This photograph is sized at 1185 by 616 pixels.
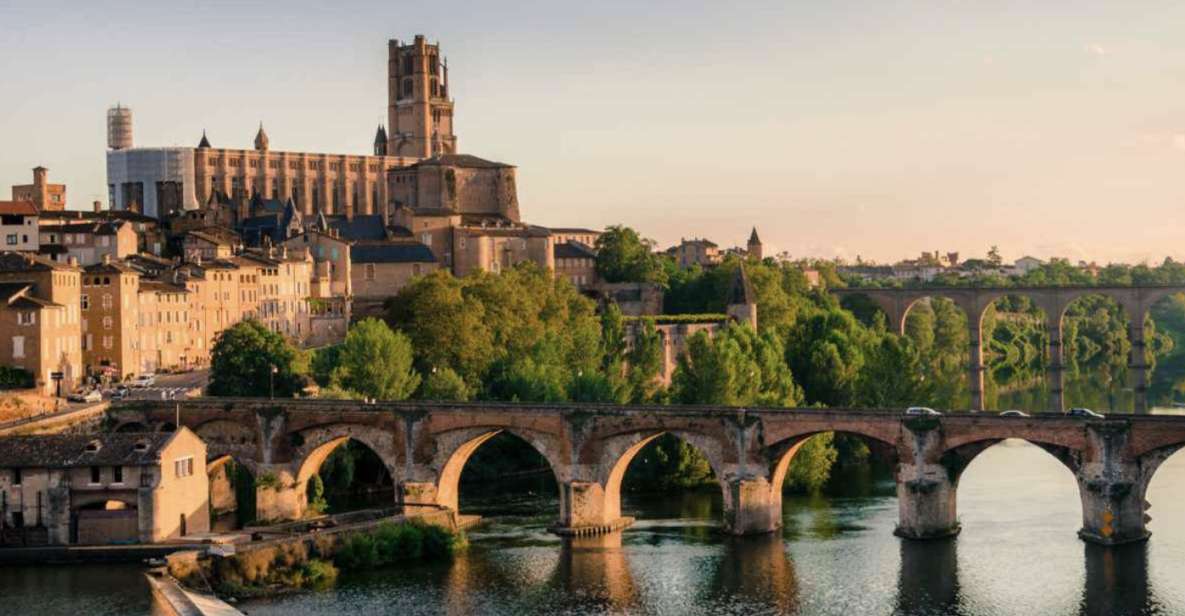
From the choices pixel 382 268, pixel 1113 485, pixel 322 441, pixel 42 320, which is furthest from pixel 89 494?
pixel 382 268

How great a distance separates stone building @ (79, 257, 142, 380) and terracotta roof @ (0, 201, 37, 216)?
429 inches

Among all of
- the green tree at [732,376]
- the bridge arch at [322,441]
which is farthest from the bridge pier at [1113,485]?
the bridge arch at [322,441]

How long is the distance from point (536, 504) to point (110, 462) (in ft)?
65.8

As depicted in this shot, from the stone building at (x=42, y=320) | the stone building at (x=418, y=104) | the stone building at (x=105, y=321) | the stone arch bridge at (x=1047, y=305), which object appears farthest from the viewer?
the stone building at (x=418, y=104)

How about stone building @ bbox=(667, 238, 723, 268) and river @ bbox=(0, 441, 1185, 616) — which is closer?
river @ bbox=(0, 441, 1185, 616)

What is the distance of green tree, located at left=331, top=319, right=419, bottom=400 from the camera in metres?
82.4

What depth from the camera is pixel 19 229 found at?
93750mm

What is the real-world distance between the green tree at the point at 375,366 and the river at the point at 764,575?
16287mm

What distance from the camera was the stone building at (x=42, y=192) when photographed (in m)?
118

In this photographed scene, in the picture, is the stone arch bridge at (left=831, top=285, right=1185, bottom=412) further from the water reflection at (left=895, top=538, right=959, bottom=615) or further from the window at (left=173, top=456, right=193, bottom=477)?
the window at (left=173, top=456, right=193, bottom=477)

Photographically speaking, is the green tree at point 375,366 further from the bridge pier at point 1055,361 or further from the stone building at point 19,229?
the bridge pier at point 1055,361

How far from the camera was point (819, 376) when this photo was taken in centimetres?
9312

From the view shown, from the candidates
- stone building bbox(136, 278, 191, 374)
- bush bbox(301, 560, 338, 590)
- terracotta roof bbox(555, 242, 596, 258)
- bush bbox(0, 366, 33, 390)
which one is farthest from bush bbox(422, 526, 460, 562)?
terracotta roof bbox(555, 242, 596, 258)

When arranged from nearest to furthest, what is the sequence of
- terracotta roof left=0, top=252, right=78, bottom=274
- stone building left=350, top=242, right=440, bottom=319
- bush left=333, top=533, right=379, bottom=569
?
bush left=333, top=533, right=379, bottom=569 → terracotta roof left=0, top=252, right=78, bottom=274 → stone building left=350, top=242, right=440, bottom=319
